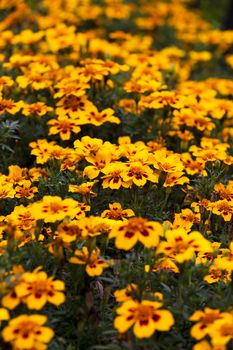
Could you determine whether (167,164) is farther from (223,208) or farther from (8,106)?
(8,106)

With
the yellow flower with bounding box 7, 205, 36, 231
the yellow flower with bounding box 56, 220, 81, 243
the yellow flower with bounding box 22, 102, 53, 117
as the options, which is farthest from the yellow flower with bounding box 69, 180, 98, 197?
the yellow flower with bounding box 22, 102, 53, 117

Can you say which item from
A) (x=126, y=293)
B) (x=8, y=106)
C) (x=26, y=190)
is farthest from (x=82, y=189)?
(x=8, y=106)

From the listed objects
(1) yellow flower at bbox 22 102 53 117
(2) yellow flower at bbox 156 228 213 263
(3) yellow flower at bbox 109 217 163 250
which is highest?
(3) yellow flower at bbox 109 217 163 250

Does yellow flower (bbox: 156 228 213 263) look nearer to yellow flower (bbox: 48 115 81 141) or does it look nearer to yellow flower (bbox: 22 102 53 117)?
yellow flower (bbox: 48 115 81 141)

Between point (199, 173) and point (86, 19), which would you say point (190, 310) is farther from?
point (86, 19)

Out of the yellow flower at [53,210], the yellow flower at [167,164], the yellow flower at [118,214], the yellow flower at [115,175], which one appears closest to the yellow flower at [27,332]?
the yellow flower at [53,210]

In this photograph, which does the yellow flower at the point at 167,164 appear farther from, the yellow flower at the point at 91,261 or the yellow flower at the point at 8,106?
the yellow flower at the point at 8,106

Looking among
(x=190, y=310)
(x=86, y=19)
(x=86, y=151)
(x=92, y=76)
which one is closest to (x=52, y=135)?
(x=92, y=76)
